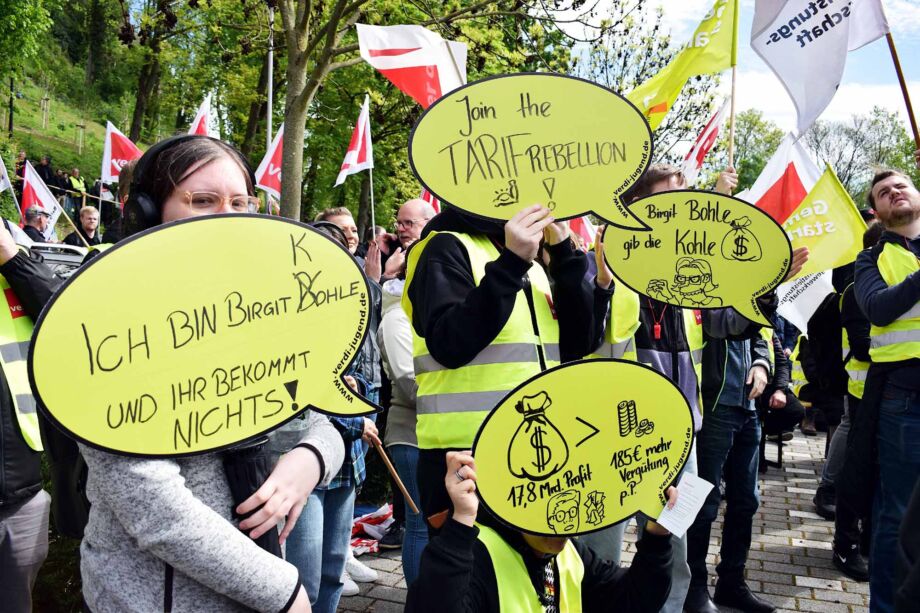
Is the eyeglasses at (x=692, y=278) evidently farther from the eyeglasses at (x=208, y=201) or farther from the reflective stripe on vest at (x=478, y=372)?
the eyeglasses at (x=208, y=201)

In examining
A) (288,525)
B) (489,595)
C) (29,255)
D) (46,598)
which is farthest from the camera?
(46,598)

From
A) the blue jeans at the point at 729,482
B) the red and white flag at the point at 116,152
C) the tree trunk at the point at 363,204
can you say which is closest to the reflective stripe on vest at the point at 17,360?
the blue jeans at the point at 729,482

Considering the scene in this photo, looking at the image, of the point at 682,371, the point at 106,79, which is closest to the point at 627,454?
the point at 682,371

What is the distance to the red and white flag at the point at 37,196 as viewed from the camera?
962 centimetres

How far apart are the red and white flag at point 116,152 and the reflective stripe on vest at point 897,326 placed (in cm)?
723

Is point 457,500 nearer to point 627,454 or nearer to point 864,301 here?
point 627,454

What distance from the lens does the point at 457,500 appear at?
1657 millimetres

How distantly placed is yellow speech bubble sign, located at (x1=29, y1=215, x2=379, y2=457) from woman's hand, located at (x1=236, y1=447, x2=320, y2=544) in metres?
0.09

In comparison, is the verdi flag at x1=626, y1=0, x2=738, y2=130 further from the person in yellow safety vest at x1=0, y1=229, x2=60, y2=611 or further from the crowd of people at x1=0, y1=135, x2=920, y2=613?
the person in yellow safety vest at x1=0, y1=229, x2=60, y2=611

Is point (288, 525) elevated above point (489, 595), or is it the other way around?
point (288, 525)

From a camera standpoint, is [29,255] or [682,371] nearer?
[29,255]

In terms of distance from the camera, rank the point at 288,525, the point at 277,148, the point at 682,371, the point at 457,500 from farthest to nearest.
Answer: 1. the point at 277,148
2. the point at 682,371
3. the point at 457,500
4. the point at 288,525

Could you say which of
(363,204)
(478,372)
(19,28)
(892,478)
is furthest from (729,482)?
(19,28)

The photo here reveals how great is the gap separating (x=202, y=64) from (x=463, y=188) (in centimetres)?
2049
